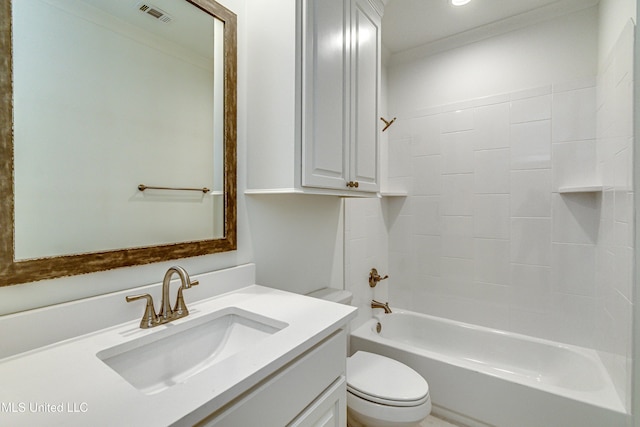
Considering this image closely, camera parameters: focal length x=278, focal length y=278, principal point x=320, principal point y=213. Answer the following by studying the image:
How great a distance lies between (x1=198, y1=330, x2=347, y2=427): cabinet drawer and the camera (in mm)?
581

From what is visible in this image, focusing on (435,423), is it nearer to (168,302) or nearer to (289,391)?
(289,391)

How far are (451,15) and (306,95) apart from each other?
1.60 metres

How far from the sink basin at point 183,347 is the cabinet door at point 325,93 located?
0.55 metres

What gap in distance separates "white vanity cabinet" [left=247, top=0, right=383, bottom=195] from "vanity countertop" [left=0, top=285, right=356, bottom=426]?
0.59 metres

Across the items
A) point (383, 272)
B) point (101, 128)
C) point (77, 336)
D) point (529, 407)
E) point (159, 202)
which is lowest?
point (529, 407)

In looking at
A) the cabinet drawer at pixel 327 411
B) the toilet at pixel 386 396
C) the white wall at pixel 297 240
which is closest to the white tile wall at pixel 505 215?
the white wall at pixel 297 240

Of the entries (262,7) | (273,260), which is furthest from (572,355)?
(262,7)

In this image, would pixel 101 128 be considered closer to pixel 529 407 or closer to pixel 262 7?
pixel 262 7

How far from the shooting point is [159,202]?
998 mm

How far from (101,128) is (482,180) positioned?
227cm

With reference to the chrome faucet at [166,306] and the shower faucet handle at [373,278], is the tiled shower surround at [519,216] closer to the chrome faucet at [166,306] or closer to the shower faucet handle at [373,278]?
the shower faucet handle at [373,278]

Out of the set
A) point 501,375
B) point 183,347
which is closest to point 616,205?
point 501,375

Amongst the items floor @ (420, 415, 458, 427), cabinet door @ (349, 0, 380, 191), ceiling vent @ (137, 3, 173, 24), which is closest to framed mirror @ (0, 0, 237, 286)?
ceiling vent @ (137, 3, 173, 24)

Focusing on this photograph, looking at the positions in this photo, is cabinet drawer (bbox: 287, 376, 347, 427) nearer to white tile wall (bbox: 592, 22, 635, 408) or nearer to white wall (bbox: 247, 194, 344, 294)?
white wall (bbox: 247, 194, 344, 294)
